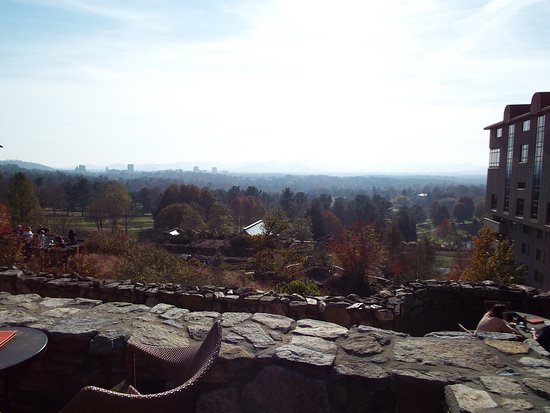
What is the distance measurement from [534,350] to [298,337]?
185cm

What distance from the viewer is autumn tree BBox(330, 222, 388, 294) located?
16281 mm

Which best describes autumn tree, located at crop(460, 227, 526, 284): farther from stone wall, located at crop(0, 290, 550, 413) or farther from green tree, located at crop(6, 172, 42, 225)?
green tree, located at crop(6, 172, 42, 225)

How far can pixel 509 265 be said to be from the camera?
21.0 m

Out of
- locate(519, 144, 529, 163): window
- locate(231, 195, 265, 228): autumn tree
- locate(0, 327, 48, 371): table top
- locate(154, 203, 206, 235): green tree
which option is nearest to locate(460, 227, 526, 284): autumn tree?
locate(519, 144, 529, 163): window

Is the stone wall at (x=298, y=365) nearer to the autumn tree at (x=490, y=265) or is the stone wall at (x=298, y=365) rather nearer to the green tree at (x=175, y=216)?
the autumn tree at (x=490, y=265)

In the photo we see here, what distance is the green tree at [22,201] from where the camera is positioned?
108 feet

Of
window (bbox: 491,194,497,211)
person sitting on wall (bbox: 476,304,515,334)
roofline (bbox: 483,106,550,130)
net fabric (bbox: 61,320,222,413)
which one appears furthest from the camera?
window (bbox: 491,194,497,211)

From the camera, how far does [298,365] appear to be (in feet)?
9.87

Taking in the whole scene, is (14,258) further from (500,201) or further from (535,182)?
(500,201)

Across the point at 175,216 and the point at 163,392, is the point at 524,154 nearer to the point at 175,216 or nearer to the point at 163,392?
the point at 175,216

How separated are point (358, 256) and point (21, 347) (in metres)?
16.5

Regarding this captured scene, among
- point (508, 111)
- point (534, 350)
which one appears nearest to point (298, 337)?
point (534, 350)

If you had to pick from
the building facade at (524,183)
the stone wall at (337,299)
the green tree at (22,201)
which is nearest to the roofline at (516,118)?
the building facade at (524,183)

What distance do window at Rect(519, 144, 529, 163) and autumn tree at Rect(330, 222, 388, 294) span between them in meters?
11.1
